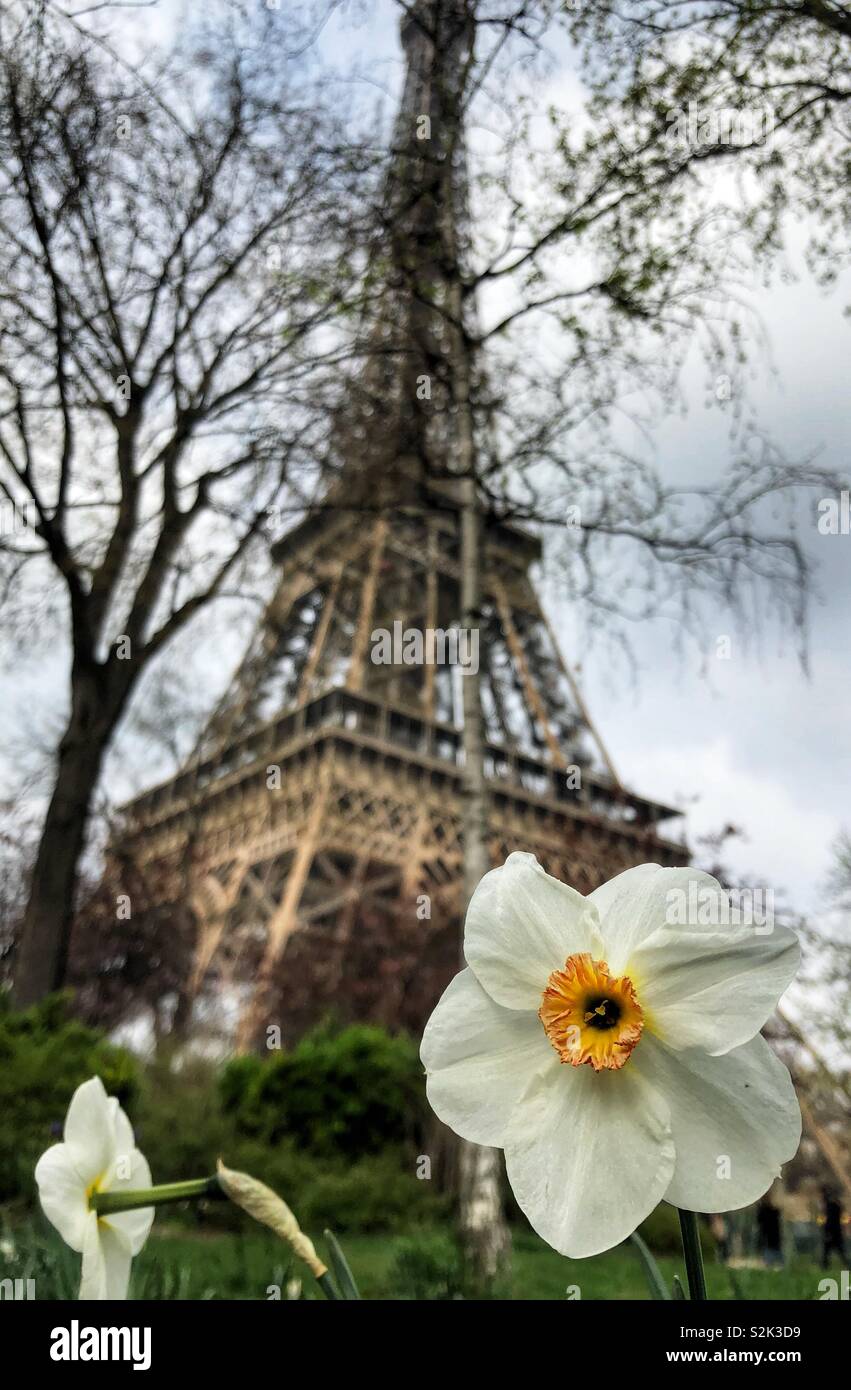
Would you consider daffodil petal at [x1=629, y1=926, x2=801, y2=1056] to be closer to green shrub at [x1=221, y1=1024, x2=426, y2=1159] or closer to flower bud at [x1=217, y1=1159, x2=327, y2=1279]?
flower bud at [x1=217, y1=1159, x2=327, y2=1279]

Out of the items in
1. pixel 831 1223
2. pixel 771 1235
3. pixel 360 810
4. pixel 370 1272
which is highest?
pixel 360 810

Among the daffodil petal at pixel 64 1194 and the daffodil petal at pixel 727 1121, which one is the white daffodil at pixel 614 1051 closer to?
the daffodil petal at pixel 727 1121

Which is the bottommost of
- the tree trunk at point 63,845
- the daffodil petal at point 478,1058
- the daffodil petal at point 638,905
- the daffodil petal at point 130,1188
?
the daffodil petal at point 130,1188

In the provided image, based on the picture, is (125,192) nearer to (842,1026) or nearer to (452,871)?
(842,1026)

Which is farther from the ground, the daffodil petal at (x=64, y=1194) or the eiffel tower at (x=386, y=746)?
the eiffel tower at (x=386, y=746)

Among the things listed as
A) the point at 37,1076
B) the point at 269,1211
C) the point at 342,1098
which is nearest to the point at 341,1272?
the point at 269,1211

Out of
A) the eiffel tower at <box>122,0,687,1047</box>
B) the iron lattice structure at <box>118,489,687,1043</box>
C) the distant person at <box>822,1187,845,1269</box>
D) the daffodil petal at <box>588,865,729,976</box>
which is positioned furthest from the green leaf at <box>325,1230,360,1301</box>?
the iron lattice structure at <box>118,489,687,1043</box>

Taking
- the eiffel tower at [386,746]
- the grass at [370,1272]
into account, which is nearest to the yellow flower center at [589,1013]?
the grass at [370,1272]

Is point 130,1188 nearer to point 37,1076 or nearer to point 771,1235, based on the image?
point 771,1235
